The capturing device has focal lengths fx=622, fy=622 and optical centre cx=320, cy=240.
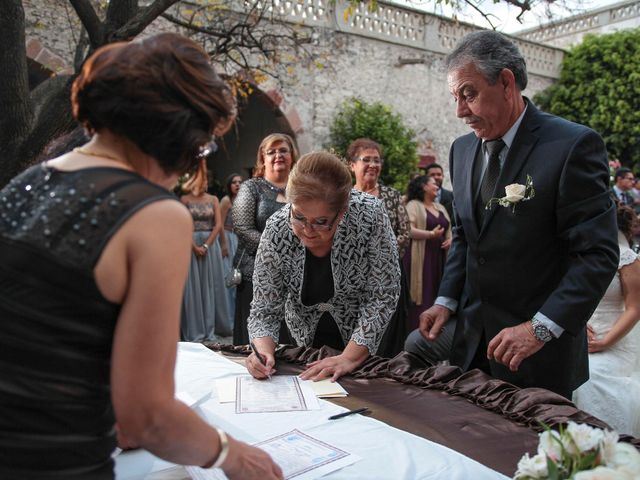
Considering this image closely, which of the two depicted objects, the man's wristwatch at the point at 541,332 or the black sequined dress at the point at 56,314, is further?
the man's wristwatch at the point at 541,332

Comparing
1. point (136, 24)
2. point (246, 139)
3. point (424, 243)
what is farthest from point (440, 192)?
point (246, 139)

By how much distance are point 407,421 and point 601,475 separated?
0.86 metres

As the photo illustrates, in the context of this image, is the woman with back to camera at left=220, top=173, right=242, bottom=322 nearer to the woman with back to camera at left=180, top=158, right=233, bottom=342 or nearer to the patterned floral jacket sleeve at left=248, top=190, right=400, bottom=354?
the woman with back to camera at left=180, top=158, right=233, bottom=342

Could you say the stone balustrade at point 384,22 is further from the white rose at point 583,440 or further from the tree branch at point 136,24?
the white rose at point 583,440

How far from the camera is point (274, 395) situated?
6.68 feet

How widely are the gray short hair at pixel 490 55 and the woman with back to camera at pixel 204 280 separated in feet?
14.4

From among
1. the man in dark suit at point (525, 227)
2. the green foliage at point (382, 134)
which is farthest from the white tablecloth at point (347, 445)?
the green foliage at point (382, 134)

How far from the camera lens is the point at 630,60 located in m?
15.7

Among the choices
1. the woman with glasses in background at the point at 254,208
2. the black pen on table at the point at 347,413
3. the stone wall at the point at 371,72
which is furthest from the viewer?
the stone wall at the point at 371,72

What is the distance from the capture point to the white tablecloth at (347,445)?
1472 mm

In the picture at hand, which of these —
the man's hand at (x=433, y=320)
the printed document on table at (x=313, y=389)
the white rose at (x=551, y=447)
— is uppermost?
the white rose at (x=551, y=447)

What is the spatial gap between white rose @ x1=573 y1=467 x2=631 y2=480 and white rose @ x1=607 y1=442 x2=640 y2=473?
1.3 inches

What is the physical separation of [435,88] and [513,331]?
11.6 metres

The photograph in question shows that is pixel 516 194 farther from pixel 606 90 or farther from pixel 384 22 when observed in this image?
pixel 606 90
